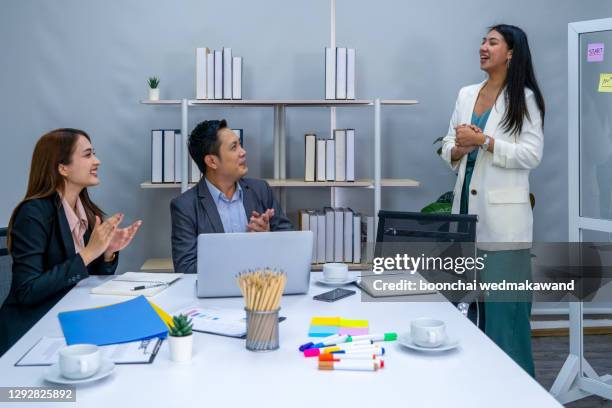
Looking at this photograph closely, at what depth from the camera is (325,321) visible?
1795 mm

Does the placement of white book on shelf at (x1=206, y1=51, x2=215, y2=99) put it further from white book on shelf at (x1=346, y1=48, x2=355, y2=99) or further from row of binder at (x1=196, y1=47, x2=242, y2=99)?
white book on shelf at (x1=346, y1=48, x2=355, y2=99)

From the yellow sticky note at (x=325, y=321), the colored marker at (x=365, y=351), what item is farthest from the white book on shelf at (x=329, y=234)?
the colored marker at (x=365, y=351)

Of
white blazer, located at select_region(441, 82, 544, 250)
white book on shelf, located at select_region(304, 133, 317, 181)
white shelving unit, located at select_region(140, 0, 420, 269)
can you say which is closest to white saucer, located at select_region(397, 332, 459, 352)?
white blazer, located at select_region(441, 82, 544, 250)

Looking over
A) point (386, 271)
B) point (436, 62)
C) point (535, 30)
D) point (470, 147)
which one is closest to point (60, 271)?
point (386, 271)

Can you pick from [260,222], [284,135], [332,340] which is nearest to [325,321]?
[332,340]

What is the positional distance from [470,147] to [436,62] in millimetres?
1364

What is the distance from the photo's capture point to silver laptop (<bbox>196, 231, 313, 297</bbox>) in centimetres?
193

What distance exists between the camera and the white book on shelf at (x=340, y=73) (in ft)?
12.3

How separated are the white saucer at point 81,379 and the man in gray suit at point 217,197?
1267mm

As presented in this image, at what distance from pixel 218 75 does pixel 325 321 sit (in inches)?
88.4

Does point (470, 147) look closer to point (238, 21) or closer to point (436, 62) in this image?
point (436, 62)

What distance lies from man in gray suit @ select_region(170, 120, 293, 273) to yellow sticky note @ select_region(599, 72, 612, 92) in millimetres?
1566

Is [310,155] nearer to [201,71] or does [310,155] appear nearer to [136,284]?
[201,71]

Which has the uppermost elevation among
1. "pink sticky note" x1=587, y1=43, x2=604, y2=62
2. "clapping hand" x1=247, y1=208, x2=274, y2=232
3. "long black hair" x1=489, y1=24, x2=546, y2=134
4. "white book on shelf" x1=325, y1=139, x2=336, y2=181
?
"pink sticky note" x1=587, y1=43, x2=604, y2=62
